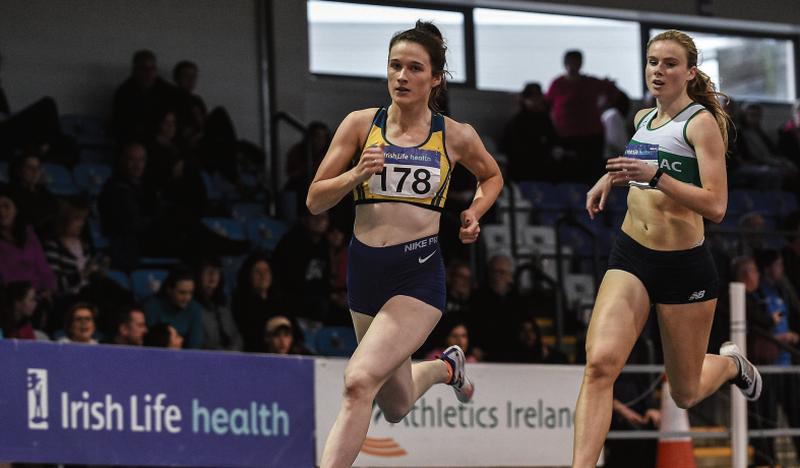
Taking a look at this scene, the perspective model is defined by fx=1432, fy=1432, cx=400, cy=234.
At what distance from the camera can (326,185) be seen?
18.4ft

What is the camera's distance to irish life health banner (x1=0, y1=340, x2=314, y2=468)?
298 inches

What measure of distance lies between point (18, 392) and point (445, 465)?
2.90 metres

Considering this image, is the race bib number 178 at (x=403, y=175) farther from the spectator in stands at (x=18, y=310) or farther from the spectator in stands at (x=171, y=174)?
the spectator in stands at (x=171, y=174)

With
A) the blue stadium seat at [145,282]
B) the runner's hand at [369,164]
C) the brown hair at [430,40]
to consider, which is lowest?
the blue stadium seat at [145,282]

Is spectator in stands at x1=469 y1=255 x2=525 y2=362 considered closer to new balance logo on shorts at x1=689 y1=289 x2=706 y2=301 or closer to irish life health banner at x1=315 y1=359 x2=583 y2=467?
irish life health banner at x1=315 y1=359 x2=583 y2=467

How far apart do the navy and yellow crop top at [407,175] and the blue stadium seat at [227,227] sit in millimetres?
6661

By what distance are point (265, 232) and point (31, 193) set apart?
260 centimetres

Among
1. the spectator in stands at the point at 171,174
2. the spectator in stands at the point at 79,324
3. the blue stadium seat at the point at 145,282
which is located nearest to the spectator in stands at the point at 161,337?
the spectator in stands at the point at 79,324

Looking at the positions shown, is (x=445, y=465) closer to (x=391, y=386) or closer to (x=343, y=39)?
(x=391, y=386)

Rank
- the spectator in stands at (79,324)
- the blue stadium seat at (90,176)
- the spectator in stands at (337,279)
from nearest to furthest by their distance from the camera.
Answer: the spectator in stands at (79,324), the spectator in stands at (337,279), the blue stadium seat at (90,176)

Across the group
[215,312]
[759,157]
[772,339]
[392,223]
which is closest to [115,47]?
[215,312]

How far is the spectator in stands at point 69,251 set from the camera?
33.8ft

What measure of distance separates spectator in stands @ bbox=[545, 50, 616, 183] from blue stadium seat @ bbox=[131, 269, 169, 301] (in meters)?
5.75

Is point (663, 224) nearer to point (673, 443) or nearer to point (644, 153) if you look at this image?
point (644, 153)
